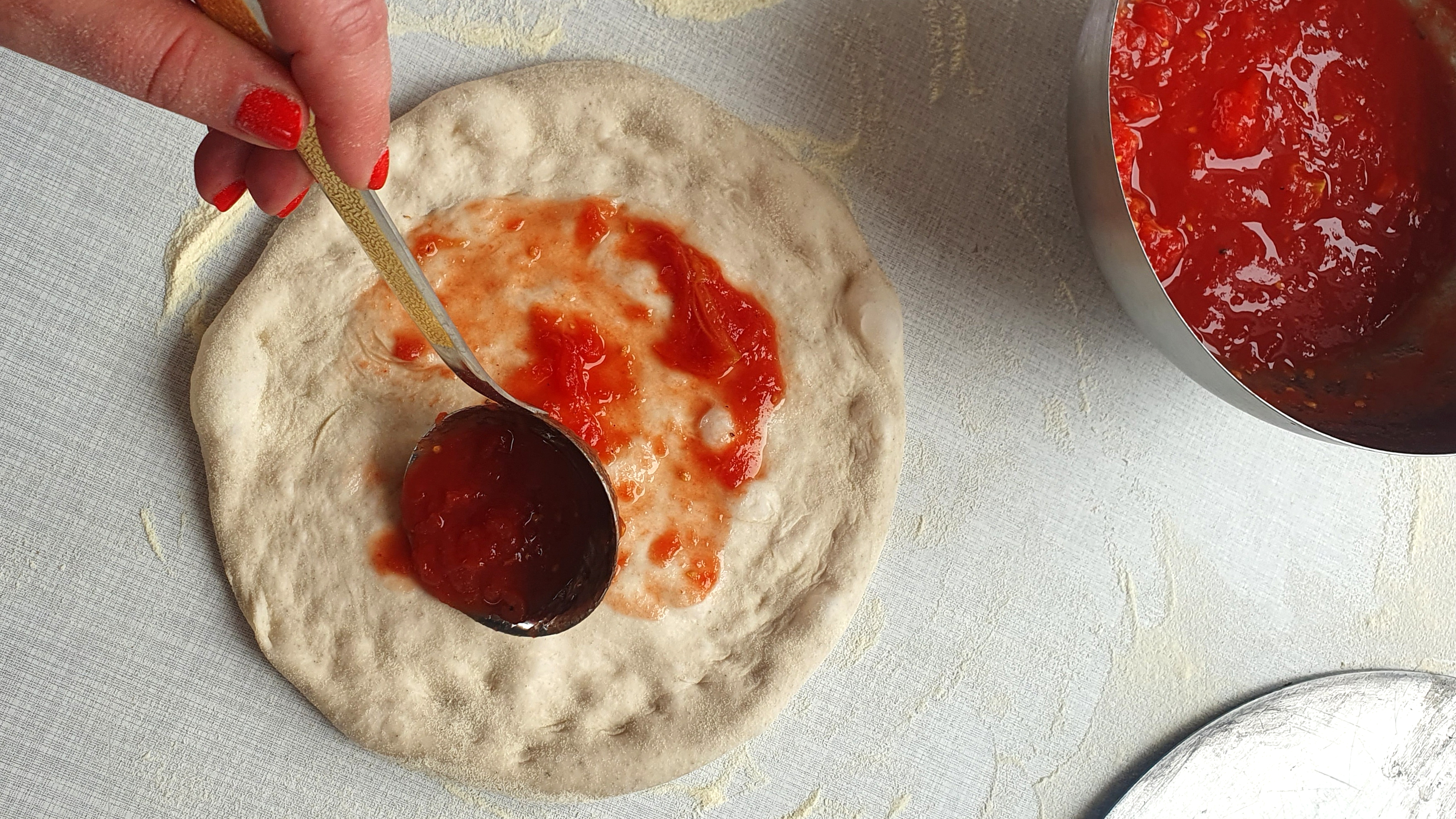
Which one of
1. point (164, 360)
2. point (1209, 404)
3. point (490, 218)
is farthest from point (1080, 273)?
point (164, 360)

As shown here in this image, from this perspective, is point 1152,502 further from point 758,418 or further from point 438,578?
point 438,578

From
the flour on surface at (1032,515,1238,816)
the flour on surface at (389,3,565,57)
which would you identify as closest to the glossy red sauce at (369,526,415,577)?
the flour on surface at (389,3,565,57)

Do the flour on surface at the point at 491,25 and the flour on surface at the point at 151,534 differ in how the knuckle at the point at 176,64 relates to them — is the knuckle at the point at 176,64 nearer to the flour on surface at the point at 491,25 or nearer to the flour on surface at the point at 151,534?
the flour on surface at the point at 491,25

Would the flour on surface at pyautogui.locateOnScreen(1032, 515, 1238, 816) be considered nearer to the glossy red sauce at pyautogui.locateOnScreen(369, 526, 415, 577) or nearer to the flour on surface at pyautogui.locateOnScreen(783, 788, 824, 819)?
the flour on surface at pyautogui.locateOnScreen(783, 788, 824, 819)

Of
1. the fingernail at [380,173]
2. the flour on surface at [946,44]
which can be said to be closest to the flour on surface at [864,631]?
the flour on surface at [946,44]

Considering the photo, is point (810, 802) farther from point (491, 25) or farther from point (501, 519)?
point (491, 25)

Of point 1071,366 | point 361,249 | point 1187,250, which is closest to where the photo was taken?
point 1187,250
